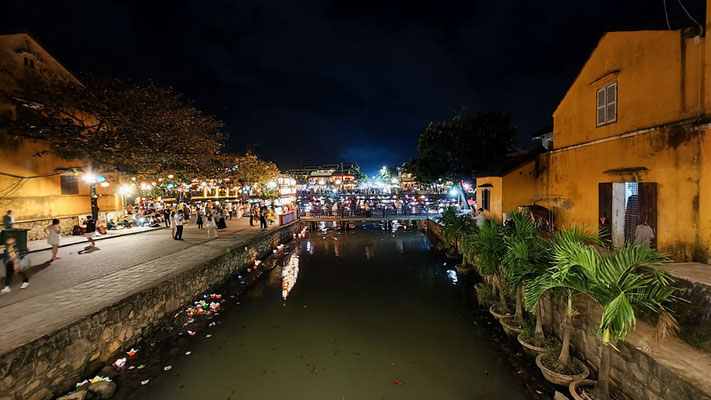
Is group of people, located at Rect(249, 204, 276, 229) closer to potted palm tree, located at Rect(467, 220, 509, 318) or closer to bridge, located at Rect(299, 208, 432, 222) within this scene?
bridge, located at Rect(299, 208, 432, 222)

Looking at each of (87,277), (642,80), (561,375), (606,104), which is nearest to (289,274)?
(87,277)

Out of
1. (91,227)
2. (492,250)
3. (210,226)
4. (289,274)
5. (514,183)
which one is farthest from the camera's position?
(210,226)

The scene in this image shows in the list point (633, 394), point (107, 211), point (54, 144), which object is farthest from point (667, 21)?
point (107, 211)

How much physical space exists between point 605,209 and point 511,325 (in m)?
5.37

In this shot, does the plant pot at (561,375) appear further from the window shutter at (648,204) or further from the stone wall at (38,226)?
the stone wall at (38,226)

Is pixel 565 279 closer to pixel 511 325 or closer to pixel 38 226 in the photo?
pixel 511 325

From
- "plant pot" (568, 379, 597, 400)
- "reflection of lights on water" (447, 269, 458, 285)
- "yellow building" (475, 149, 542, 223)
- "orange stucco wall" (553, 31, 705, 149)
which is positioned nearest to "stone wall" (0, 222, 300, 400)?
Answer: "plant pot" (568, 379, 597, 400)

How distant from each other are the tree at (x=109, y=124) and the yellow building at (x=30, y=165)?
1.64 ft

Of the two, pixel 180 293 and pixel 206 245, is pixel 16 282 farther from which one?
pixel 206 245

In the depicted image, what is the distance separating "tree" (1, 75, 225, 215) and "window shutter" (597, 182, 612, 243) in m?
18.9

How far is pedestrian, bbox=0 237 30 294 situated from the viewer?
7203mm

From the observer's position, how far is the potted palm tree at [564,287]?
4.50 metres

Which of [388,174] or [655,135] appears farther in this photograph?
[388,174]

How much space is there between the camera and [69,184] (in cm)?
1524
